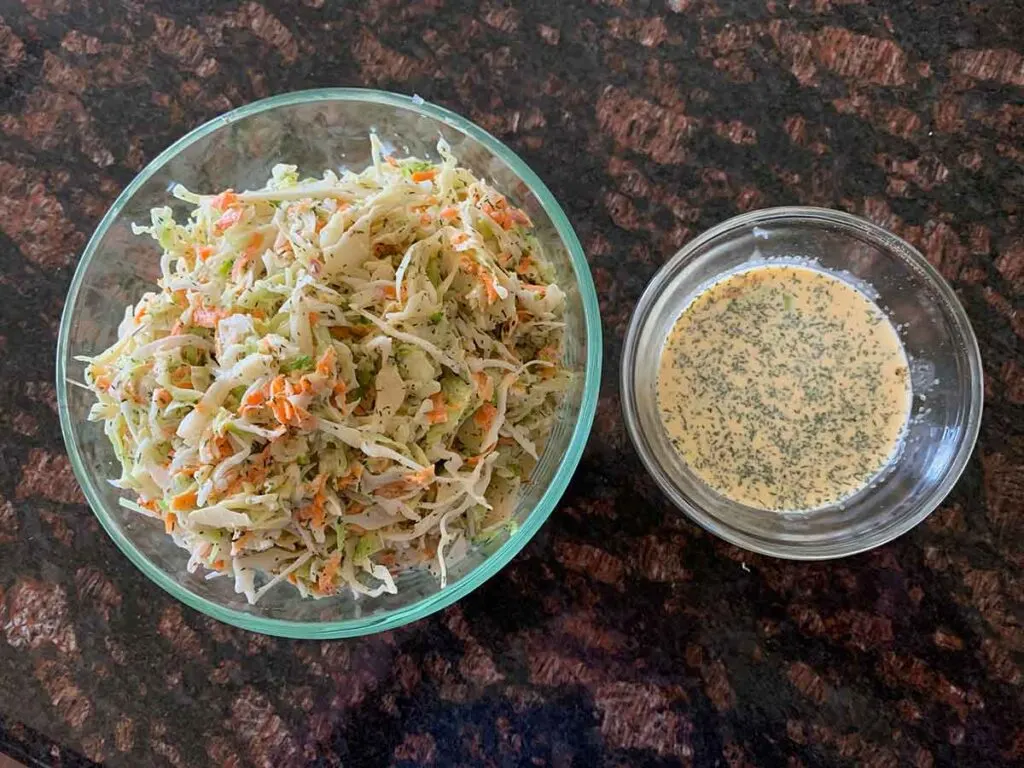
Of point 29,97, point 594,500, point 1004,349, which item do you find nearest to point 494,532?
point 594,500

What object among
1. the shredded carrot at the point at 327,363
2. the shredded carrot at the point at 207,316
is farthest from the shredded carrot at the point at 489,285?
the shredded carrot at the point at 207,316

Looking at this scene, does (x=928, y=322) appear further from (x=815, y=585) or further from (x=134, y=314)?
(x=134, y=314)

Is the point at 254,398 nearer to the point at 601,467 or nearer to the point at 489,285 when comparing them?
the point at 489,285

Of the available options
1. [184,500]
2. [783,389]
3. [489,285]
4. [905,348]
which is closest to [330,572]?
[184,500]

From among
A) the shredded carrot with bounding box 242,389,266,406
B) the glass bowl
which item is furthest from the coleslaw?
the glass bowl

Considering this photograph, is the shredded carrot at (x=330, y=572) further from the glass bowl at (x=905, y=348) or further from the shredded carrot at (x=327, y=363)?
the glass bowl at (x=905, y=348)

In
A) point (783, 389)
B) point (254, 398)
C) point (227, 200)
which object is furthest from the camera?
point (783, 389)
